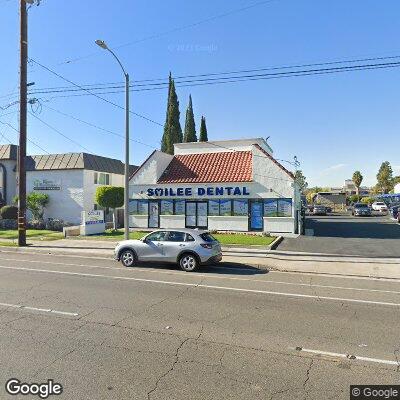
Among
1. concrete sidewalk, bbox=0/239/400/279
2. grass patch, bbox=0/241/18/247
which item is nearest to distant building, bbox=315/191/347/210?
concrete sidewalk, bbox=0/239/400/279

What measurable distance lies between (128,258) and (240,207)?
1214 cm

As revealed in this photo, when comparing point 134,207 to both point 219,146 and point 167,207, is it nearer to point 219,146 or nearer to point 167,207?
point 167,207

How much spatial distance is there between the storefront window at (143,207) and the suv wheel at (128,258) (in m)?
13.2

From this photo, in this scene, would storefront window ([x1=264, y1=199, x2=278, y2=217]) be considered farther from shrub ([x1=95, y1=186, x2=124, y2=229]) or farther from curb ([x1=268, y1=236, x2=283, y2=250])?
shrub ([x1=95, y1=186, x2=124, y2=229])

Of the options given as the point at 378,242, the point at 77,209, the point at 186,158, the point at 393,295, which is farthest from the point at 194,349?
the point at 77,209

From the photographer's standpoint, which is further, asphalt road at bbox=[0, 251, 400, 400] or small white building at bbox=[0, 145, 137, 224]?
small white building at bbox=[0, 145, 137, 224]

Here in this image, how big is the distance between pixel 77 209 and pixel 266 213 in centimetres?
1606

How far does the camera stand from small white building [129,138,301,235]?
2338 centimetres

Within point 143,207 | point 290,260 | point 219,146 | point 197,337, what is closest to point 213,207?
point 219,146

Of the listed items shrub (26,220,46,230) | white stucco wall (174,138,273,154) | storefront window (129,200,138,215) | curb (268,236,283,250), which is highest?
white stucco wall (174,138,273,154)

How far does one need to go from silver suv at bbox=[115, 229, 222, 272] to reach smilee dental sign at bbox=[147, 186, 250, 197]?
11219 millimetres

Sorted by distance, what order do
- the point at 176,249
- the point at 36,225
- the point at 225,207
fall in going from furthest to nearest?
the point at 36,225 < the point at 225,207 < the point at 176,249

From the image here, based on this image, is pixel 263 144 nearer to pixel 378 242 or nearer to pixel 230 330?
pixel 378 242

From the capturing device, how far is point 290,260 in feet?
49.5
